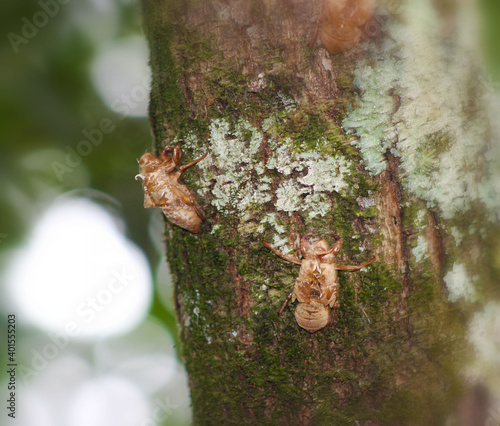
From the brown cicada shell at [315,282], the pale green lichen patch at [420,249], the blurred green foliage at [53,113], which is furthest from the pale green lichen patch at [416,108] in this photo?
the blurred green foliage at [53,113]

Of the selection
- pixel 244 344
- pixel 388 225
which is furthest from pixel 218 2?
pixel 244 344

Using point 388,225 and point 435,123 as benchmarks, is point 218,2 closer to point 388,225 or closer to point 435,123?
point 435,123
